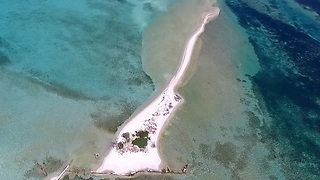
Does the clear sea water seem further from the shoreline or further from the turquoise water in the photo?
the shoreline

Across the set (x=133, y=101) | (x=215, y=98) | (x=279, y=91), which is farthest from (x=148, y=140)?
(x=279, y=91)

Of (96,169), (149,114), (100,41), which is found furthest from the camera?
(100,41)

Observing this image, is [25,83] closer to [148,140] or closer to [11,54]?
[11,54]

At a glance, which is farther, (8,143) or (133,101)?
(133,101)

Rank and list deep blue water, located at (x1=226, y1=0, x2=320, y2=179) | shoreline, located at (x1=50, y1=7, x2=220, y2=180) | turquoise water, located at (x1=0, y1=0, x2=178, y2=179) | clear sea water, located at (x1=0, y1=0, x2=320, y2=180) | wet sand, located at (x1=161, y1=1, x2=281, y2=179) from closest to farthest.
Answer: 1. shoreline, located at (x1=50, y1=7, x2=220, y2=180)
2. turquoise water, located at (x1=0, y1=0, x2=178, y2=179)
3. wet sand, located at (x1=161, y1=1, x2=281, y2=179)
4. clear sea water, located at (x1=0, y1=0, x2=320, y2=180)
5. deep blue water, located at (x1=226, y1=0, x2=320, y2=179)

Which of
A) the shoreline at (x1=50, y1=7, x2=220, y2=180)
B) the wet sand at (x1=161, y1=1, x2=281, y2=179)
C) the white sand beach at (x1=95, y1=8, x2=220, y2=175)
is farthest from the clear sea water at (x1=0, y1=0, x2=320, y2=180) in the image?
the white sand beach at (x1=95, y1=8, x2=220, y2=175)

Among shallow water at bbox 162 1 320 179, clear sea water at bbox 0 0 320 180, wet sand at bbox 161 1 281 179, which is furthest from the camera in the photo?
shallow water at bbox 162 1 320 179

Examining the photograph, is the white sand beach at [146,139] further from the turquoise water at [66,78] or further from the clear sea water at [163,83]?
the turquoise water at [66,78]

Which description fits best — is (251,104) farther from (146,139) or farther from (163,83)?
(146,139)
